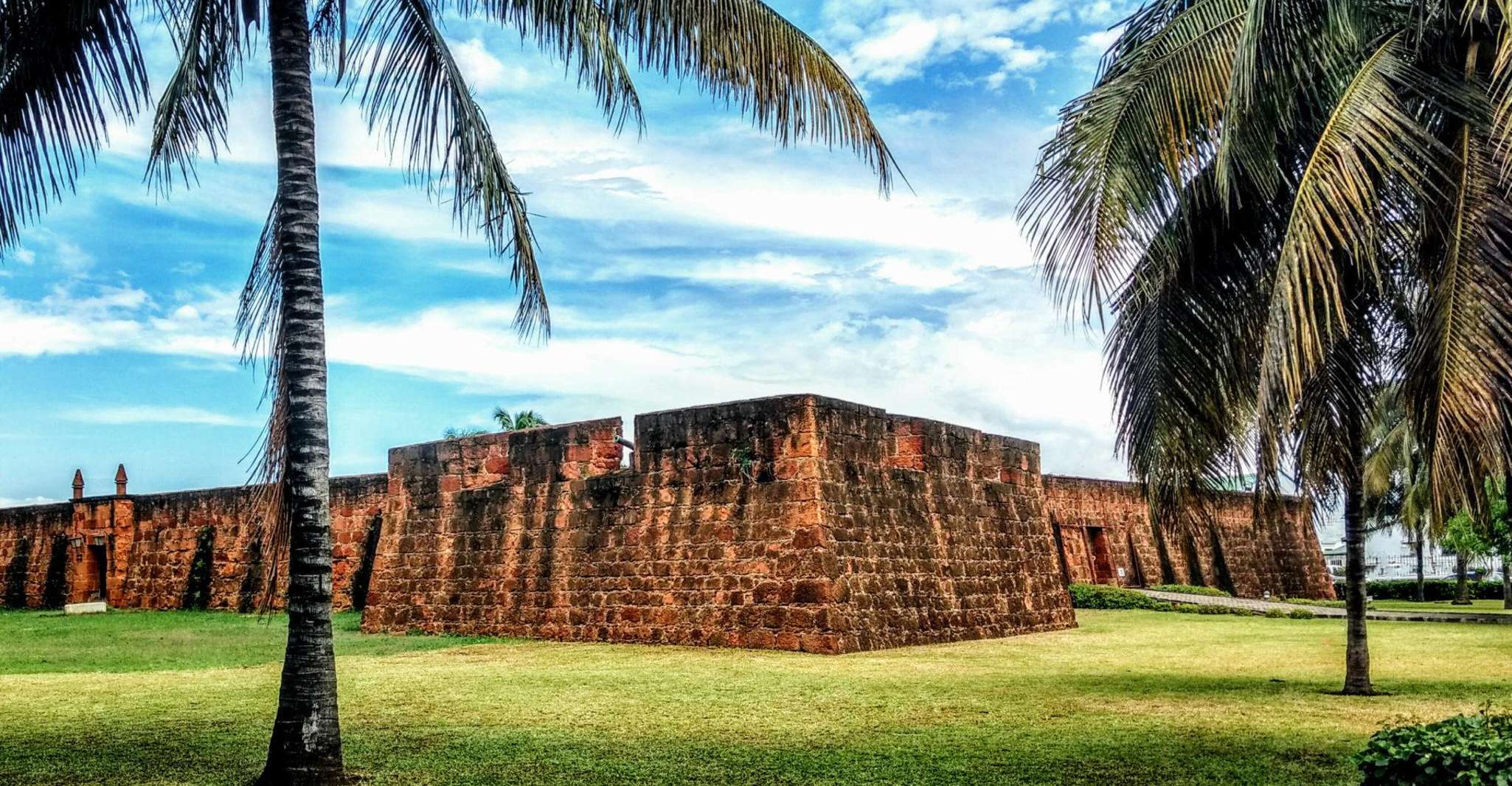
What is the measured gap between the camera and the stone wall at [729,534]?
12516 mm

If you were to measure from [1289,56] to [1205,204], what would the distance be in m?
1.38

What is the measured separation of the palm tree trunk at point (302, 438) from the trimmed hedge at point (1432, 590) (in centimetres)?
3267

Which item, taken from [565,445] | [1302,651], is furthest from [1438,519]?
[565,445]

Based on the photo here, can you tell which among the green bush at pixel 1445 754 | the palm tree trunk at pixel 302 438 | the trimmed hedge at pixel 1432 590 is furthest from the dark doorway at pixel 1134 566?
the palm tree trunk at pixel 302 438

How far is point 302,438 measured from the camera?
5738 millimetres

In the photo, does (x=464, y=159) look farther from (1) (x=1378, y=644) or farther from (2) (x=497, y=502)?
(1) (x=1378, y=644)

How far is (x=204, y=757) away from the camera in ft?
20.9

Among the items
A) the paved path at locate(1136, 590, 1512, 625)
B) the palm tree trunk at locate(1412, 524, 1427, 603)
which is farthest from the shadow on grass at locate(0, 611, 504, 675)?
the palm tree trunk at locate(1412, 524, 1427, 603)

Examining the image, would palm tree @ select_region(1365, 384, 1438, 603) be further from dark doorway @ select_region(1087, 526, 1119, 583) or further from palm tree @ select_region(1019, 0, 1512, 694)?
palm tree @ select_region(1019, 0, 1512, 694)

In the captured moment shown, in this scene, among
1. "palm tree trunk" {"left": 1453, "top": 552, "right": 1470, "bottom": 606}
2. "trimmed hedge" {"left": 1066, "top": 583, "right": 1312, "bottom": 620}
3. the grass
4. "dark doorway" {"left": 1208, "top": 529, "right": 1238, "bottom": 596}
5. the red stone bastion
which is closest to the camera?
the grass

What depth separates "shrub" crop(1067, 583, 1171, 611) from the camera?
21.5 meters

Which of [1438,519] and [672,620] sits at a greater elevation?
[1438,519]

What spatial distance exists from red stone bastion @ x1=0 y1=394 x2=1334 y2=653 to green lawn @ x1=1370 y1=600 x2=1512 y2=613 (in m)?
13.6

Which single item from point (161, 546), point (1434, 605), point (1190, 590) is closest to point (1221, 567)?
point (1434, 605)
